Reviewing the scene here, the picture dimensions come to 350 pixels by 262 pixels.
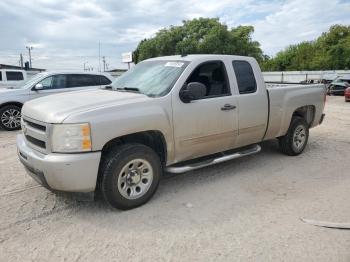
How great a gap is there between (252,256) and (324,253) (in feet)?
2.30

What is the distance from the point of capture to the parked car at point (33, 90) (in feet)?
31.6

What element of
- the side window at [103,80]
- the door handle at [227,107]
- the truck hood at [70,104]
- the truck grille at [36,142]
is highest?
the side window at [103,80]

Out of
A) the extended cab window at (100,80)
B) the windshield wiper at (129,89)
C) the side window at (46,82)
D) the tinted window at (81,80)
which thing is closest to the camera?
the windshield wiper at (129,89)

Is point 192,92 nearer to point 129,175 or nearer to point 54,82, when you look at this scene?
point 129,175

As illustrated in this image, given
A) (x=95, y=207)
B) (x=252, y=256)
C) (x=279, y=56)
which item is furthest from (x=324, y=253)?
(x=279, y=56)

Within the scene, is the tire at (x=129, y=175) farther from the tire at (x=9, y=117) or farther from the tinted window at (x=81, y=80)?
the tinted window at (x=81, y=80)

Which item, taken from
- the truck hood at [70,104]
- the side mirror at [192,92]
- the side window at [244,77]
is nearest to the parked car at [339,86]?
the side window at [244,77]

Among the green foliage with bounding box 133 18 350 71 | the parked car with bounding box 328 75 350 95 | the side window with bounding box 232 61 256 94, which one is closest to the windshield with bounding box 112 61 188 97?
the side window with bounding box 232 61 256 94

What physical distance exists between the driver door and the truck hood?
0.62 m

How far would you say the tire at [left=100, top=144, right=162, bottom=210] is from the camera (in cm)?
393

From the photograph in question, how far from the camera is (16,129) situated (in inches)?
390

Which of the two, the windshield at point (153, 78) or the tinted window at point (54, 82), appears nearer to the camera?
the windshield at point (153, 78)

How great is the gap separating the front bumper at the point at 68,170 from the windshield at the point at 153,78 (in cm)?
127

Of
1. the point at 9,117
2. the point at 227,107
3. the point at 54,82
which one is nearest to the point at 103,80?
the point at 54,82
